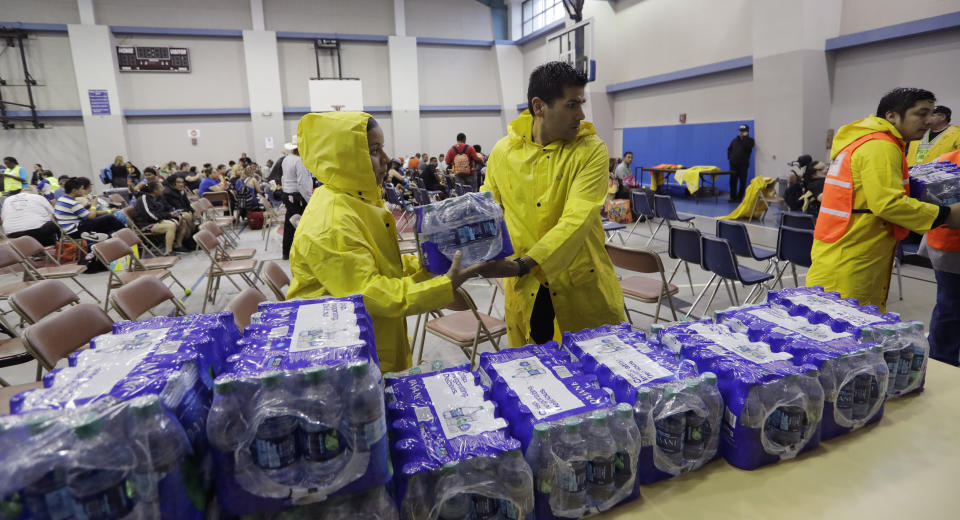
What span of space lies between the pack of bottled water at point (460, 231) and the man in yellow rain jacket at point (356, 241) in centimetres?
6

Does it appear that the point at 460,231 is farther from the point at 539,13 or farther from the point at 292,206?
the point at 539,13

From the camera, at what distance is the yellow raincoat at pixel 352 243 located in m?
1.43

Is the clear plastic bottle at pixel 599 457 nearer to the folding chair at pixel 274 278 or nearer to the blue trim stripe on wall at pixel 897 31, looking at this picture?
the folding chair at pixel 274 278

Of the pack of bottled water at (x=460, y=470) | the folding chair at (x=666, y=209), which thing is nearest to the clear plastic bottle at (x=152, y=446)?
the pack of bottled water at (x=460, y=470)

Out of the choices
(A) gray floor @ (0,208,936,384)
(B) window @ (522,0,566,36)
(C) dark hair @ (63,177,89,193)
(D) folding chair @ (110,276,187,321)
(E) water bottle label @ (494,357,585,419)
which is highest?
(B) window @ (522,0,566,36)

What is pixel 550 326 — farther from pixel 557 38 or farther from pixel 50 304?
pixel 557 38

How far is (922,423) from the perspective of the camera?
4.55ft

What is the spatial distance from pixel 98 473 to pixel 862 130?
310 centimetres

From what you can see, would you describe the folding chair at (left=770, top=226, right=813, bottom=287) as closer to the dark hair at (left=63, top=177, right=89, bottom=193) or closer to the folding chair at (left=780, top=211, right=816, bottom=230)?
the folding chair at (left=780, top=211, right=816, bottom=230)

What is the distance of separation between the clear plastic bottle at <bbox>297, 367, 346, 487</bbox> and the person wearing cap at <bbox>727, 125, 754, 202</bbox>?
38.3ft

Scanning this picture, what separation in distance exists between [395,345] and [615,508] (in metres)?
0.90

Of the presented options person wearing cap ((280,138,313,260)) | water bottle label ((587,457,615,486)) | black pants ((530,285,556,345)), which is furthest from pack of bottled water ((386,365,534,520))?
person wearing cap ((280,138,313,260))

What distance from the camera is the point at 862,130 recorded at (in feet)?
7.86

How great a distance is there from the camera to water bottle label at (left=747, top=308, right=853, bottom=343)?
4.58ft
